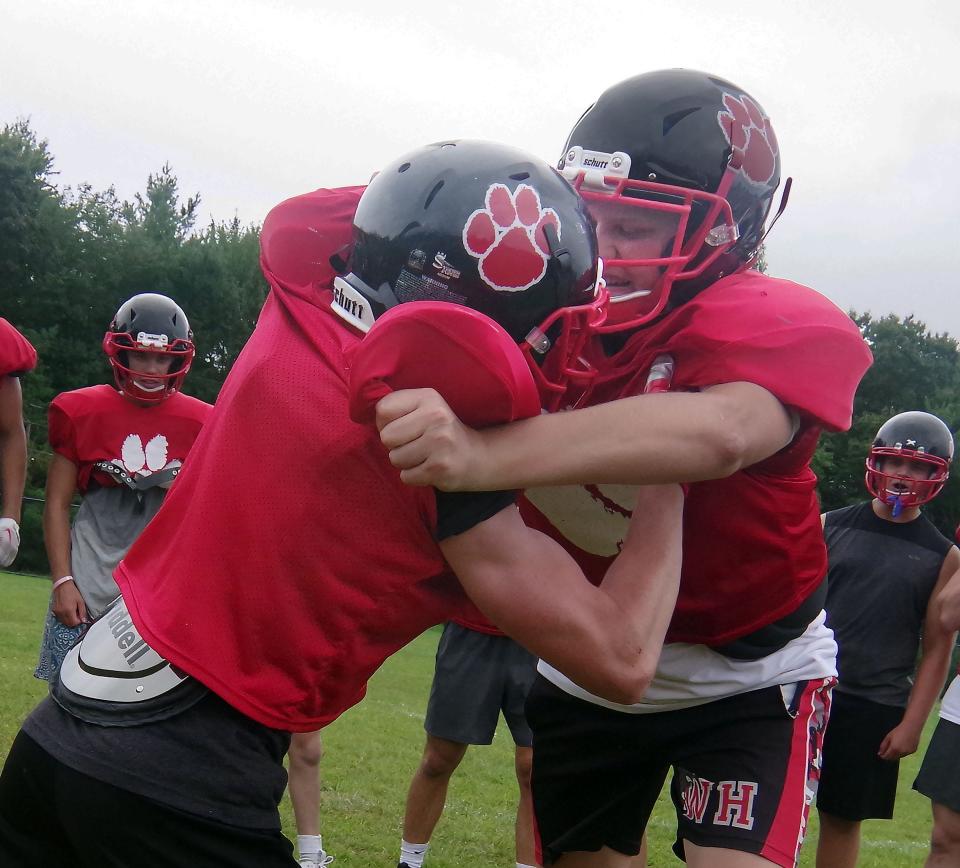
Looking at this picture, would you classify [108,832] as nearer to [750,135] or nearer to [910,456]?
[750,135]

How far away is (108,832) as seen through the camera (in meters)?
1.87

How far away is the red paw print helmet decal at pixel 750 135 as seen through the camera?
2.79 m

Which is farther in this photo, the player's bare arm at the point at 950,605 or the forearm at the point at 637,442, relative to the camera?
the player's bare arm at the point at 950,605

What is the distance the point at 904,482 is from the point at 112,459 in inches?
155

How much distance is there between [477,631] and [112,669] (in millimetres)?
3728

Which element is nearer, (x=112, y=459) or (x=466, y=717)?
(x=466, y=717)

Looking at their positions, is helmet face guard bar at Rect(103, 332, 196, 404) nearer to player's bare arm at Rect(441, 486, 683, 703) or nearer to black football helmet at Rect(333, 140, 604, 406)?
black football helmet at Rect(333, 140, 604, 406)

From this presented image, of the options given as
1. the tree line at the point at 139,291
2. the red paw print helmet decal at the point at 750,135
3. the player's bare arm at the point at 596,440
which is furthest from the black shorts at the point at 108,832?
the tree line at the point at 139,291

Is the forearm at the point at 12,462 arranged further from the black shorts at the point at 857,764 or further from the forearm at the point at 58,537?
the black shorts at the point at 857,764

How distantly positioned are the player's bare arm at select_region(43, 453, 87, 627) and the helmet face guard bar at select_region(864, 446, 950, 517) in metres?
3.98

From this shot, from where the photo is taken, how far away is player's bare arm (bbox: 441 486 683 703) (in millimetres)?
1852

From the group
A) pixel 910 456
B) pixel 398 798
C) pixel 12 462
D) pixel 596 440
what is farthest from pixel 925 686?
pixel 12 462

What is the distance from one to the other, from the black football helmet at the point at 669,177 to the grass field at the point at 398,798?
375cm

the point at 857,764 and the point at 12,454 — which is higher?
the point at 12,454
